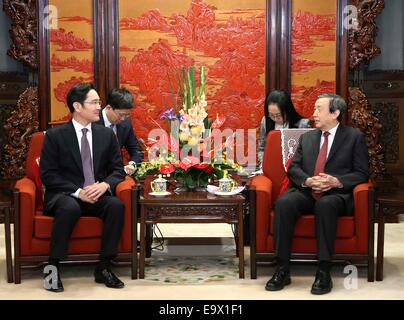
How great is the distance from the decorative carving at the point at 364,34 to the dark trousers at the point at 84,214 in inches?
109

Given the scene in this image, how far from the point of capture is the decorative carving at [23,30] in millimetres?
5891

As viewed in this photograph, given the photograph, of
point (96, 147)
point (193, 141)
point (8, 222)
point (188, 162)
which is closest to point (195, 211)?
point (188, 162)

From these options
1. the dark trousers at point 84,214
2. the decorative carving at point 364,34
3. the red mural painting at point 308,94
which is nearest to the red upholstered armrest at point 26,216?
the dark trousers at point 84,214

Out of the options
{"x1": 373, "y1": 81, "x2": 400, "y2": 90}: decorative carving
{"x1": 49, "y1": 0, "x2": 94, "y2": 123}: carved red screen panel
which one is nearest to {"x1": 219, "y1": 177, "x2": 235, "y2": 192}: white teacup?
{"x1": 49, "y1": 0, "x2": 94, "y2": 123}: carved red screen panel

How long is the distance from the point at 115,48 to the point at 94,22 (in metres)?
0.27

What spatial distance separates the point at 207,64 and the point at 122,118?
143 centimetres

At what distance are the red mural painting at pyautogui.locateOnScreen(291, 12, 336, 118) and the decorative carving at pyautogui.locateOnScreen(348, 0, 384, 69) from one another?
0.57ft

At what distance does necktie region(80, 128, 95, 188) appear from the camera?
4.14 meters

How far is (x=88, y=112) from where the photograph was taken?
4.16 m

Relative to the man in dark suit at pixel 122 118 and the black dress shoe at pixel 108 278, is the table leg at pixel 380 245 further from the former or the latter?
the man in dark suit at pixel 122 118

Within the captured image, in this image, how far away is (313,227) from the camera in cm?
405

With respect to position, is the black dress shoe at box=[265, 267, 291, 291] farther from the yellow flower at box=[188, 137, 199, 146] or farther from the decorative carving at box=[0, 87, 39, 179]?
the decorative carving at box=[0, 87, 39, 179]

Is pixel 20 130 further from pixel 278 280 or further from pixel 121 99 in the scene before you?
pixel 278 280

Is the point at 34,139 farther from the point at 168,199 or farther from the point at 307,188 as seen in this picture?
the point at 307,188
